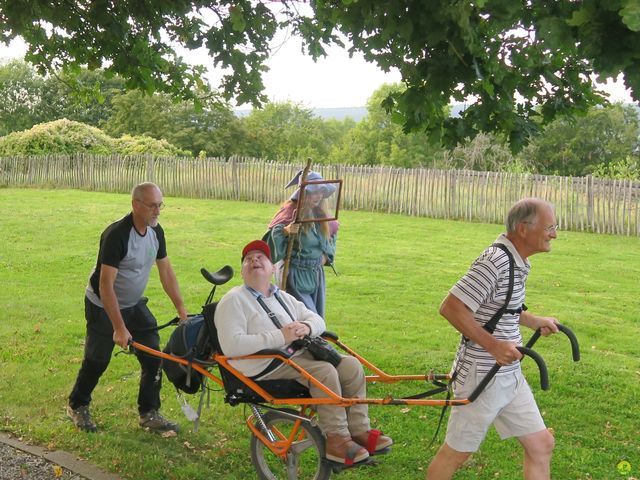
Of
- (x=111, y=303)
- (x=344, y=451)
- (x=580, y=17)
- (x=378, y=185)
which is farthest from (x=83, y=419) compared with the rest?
(x=378, y=185)

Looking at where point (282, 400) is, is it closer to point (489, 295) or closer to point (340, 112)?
point (489, 295)

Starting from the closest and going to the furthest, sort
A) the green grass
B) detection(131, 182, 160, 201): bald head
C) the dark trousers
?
detection(131, 182, 160, 201): bald head
the green grass
the dark trousers

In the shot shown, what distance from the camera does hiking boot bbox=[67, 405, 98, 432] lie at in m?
6.38

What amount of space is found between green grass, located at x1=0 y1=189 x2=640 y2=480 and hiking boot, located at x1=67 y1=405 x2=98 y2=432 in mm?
71

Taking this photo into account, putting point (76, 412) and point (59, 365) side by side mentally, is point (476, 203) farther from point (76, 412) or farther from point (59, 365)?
point (76, 412)

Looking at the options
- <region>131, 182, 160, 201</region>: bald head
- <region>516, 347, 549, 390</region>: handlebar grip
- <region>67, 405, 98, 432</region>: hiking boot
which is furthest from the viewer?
<region>67, 405, 98, 432</region>: hiking boot

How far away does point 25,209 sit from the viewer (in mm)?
23406

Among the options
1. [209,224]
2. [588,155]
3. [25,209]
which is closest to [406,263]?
[209,224]

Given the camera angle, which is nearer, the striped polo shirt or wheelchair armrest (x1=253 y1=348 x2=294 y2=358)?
the striped polo shirt

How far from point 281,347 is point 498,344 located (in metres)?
1.29

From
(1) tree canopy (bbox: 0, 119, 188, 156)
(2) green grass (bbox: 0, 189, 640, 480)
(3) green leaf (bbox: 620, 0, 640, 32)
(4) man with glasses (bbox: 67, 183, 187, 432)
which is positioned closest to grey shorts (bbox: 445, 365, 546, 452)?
(2) green grass (bbox: 0, 189, 640, 480)

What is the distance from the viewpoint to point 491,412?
4465 millimetres

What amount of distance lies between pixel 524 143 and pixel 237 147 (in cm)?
4253

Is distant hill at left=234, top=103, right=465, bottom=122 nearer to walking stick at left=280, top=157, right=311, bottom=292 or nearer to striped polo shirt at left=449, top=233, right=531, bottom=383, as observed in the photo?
walking stick at left=280, top=157, right=311, bottom=292
